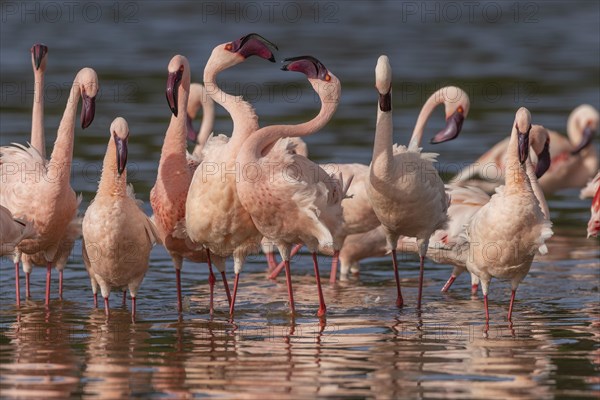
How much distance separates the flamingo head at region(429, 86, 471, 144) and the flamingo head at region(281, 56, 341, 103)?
7.99ft

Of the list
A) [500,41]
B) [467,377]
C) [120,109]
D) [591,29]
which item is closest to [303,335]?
[467,377]

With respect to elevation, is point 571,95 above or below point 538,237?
above

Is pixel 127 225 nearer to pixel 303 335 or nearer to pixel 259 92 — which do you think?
pixel 303 335

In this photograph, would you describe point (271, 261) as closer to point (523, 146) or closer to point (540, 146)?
point (540, 146)

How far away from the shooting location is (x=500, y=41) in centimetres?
2764

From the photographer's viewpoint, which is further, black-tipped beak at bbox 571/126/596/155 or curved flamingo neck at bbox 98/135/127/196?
black-tipped beak at bbox 571/126/596/155

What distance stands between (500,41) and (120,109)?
34.6ft

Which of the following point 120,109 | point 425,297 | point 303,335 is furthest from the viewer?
point 120,109

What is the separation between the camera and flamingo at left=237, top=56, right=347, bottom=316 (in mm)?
8984

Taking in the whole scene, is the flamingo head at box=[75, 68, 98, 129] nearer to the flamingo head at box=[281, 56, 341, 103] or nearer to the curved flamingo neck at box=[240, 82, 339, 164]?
the curved flamingo neck at box=[240, 82, 339, 164]

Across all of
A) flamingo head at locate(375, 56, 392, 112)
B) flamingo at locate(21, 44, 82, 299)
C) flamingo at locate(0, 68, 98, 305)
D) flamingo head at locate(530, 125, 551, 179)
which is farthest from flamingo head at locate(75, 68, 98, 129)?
A: flamingo head at locate(530, 125, 551, 179)

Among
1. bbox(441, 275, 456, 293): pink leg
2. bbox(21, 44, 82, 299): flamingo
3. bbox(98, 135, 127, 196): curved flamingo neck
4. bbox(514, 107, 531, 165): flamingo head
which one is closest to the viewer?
bbox(514, 107, 531, 165): flamingo head

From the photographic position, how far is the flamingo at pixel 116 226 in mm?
9047

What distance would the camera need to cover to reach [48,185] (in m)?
9.76
